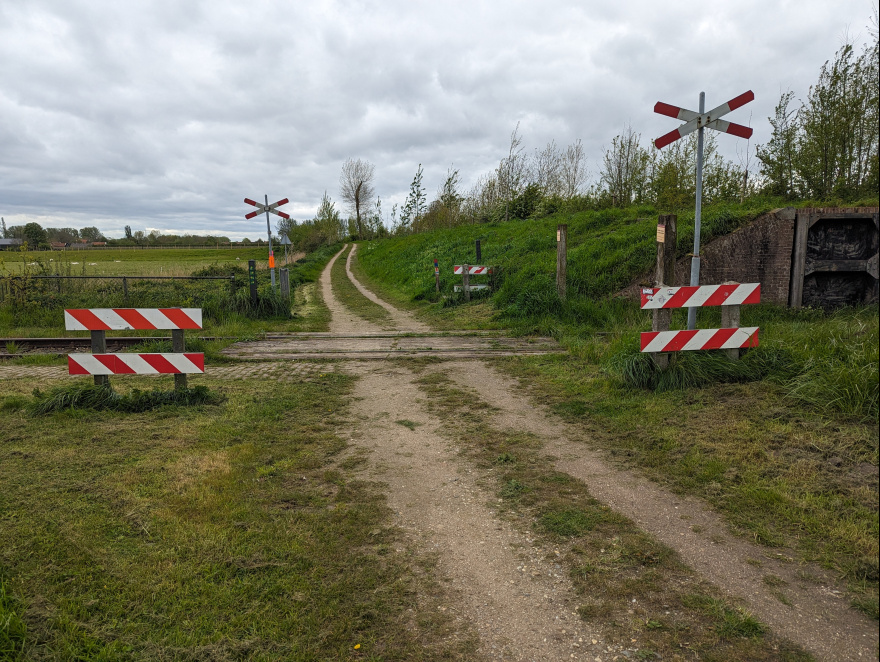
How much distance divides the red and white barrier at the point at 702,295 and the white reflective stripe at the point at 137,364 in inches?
244

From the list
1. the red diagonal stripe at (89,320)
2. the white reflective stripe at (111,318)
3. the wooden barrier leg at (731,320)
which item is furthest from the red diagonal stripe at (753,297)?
the red diagonal stripe at (89,320)

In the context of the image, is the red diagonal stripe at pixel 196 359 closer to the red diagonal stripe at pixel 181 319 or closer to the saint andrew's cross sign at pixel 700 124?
the red diagonal stripe at pixel 181 319

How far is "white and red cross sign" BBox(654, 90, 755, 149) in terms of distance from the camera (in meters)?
6.18

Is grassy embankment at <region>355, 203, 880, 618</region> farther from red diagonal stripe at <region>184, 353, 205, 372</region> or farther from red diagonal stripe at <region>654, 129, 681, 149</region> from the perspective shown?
red diagonal stripe at <region>184, 353, 205, 372</region>

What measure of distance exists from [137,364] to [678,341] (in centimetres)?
666

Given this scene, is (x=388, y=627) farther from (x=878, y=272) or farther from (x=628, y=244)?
(x=628, y=244)

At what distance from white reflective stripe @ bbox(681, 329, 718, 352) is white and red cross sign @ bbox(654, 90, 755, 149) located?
7.41ft

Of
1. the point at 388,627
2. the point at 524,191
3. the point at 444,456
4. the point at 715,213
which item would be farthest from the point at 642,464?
the point at 524,191

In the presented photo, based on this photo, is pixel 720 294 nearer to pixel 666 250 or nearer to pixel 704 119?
pixel 666 250

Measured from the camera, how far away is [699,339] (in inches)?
242

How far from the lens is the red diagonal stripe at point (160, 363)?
21.4ft

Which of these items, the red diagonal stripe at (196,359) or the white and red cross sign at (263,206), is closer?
the red diagonal stripe at (196,359)

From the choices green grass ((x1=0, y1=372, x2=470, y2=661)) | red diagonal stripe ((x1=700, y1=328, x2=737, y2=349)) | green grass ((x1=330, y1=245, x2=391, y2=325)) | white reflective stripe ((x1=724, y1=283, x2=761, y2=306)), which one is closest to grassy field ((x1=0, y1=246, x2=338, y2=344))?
green grass ((x1=330, y1=245, x2=391, y2=325))

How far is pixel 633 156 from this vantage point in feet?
79.3
